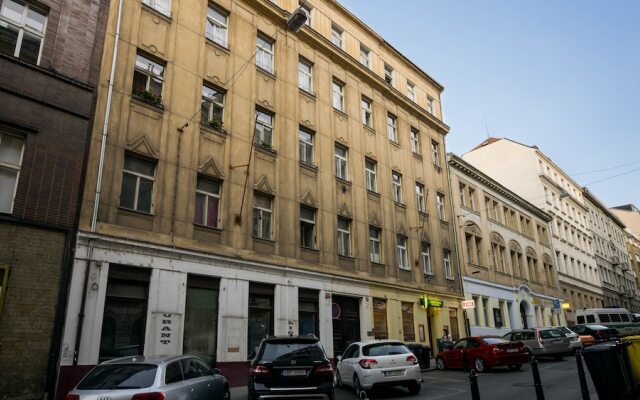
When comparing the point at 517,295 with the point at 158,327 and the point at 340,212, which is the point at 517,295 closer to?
the point at 340,212

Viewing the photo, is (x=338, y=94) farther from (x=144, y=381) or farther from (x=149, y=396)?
(x=149, y=396)

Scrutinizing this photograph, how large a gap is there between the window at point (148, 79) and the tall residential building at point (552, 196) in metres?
42.5

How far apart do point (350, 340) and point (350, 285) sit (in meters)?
2.48

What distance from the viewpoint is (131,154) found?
15094 millimetres

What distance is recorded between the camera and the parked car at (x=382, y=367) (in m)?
12.6

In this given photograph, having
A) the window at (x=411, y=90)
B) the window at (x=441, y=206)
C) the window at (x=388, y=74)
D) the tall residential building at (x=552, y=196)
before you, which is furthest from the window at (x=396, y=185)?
the tall residential building at (x=552, y=196)

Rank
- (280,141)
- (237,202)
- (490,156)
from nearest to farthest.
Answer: (237,202) → (280,141) → (490,156)

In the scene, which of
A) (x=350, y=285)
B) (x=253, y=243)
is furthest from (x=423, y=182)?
(x=253, y=243)

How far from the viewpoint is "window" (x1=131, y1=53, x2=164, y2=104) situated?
627 inches

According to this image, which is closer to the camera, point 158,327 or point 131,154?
point 158,327

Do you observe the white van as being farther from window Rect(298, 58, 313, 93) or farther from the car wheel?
window Rect(298, 58, 313, 93)

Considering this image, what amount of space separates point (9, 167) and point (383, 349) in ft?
37.6

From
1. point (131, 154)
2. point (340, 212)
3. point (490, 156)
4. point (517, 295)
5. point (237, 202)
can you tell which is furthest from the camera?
point (490, 156)

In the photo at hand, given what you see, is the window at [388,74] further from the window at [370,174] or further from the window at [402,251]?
the window at [402,251]
